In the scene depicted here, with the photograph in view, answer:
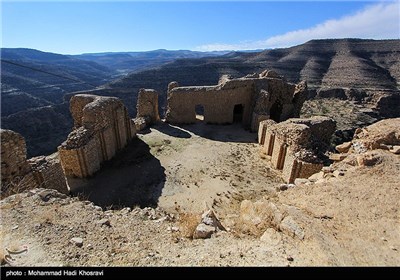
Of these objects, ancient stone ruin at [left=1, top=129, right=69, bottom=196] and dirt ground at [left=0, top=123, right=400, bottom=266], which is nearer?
dirt ground at [left=0, top=123, right=400, bottom=266]

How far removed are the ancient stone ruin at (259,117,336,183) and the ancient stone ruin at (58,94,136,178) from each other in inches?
324

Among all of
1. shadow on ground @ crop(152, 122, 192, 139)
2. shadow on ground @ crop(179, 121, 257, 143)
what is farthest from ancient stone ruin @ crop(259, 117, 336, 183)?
shadow on ground @ crop(152, 122, 192, 139)

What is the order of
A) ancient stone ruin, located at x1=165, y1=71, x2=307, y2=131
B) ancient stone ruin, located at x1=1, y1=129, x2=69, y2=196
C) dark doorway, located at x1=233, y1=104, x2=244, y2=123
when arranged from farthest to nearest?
1. dark doorway, located at x1=233, y1=104, x2=244, y2=123
2. ancient stone ruin, located at x1=165, y1=71, x2=307, y2=131
3. ancient stone ruin, located at x1=1, y1=129, x2=69, y2=196

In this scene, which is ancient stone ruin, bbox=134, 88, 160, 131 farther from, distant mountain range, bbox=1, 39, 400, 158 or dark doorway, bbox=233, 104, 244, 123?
distant mountain range, bbox=1, 39, 400, 158

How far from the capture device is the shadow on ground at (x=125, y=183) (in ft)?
32.7

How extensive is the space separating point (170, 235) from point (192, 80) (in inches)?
2553

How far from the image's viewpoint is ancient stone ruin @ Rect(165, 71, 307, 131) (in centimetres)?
1853

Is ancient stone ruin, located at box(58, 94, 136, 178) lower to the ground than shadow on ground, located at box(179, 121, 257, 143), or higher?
higher

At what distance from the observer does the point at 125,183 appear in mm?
11266

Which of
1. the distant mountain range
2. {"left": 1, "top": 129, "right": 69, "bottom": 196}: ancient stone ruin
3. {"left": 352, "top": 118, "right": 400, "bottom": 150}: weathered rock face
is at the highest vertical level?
{"left": 352, "top": 118, "right": 400, "bottom": 150}: weathered rock face

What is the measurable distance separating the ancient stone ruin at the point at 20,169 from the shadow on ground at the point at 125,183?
1359mm

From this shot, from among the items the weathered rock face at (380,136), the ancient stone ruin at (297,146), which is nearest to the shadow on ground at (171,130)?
the ancient stone ruin at (297,146)

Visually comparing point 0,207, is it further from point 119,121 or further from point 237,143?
point 237,143

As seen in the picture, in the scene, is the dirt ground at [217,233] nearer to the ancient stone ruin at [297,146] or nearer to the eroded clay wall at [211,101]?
the ancient stone ruin at [297,146]
